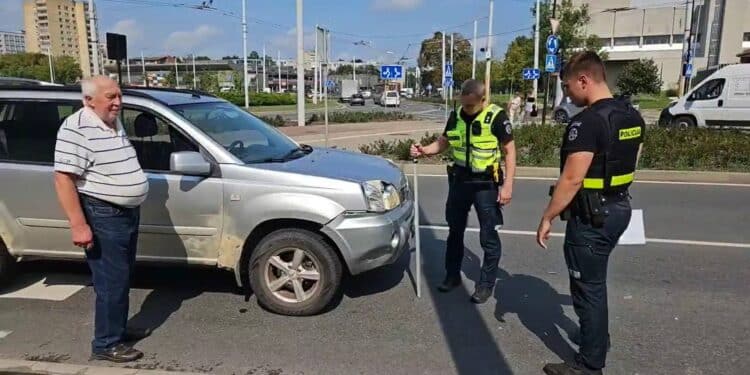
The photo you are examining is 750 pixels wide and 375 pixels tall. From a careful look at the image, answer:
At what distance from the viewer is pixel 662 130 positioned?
11781 millimetres

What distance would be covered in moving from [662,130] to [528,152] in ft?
9.56

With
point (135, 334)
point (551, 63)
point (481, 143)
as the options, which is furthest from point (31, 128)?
point (551, 63)

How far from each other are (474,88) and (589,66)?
4.03 ft

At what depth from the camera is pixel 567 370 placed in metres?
3.23

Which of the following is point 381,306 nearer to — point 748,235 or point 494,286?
point 494,286

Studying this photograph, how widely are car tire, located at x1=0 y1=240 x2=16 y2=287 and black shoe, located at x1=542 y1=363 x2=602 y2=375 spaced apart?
14.1ft

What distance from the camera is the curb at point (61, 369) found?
3271mm

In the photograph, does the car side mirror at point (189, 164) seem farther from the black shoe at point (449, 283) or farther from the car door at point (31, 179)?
the black shoe at point (449, 283)

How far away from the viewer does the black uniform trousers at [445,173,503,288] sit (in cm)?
427

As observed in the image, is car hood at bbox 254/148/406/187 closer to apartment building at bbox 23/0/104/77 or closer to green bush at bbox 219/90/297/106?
green bush at bbox 219/90/297/106

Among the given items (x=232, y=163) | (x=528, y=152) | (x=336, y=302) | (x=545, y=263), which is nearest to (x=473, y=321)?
(x=336, y=302)

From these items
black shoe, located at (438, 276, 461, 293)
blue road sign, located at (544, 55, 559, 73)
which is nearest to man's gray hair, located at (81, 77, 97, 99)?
black shoe, located at (438, 276, 461, 293)

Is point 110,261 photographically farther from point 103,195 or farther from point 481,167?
point 481,167

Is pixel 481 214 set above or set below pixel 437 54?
below
